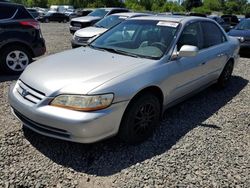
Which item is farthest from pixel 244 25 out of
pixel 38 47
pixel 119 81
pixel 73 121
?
pixel 73 121

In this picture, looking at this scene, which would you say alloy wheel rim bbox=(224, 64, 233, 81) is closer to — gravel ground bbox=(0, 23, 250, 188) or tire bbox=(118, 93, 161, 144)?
gravel ground bbox=(0, 23, 250, 188)

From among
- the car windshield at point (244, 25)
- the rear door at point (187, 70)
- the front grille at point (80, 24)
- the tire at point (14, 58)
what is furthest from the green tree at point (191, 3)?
the rear door at point (187, 70)

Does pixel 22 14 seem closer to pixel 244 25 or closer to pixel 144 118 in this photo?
pixel 144 118

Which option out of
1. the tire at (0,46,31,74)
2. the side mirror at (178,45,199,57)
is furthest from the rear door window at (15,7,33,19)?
the side mirror at (178,45,199,57)

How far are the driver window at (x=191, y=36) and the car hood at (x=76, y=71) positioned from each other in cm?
81

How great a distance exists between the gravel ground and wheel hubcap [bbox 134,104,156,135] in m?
0.20

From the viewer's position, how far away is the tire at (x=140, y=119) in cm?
336

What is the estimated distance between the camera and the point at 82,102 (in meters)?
3.00

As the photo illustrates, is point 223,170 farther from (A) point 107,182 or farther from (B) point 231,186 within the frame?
(A) point 107,182

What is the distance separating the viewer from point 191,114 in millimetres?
4660

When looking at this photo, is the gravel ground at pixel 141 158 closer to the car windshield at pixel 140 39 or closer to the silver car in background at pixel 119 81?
the silver car in background at pixel 119 81

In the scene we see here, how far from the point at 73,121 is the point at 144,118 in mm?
1045

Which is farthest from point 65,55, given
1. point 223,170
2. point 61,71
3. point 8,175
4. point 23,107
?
point 223,170

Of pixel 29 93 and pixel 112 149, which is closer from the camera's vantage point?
pixel 29 93
